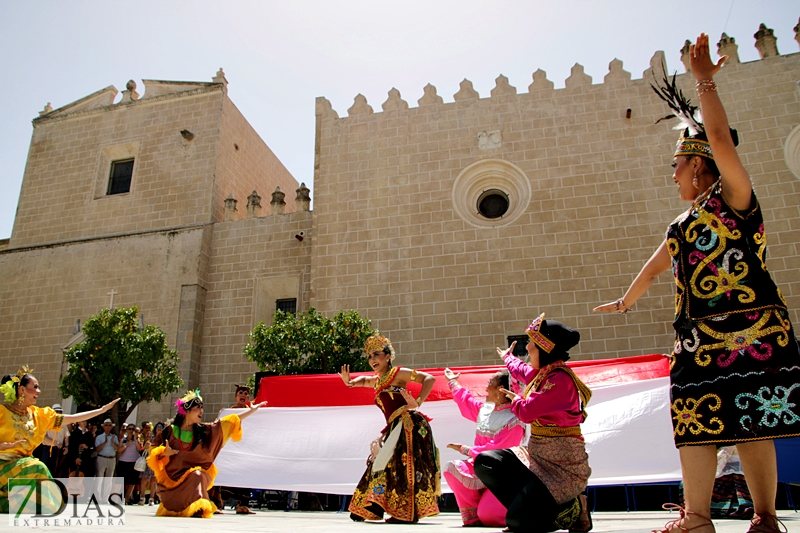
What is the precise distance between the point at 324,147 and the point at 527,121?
4.92 meters

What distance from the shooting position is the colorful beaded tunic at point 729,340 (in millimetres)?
2129

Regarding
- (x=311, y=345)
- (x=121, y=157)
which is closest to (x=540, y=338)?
(x=311, y=345)

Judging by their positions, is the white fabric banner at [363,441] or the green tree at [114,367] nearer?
the white fabric banner at [363,441]

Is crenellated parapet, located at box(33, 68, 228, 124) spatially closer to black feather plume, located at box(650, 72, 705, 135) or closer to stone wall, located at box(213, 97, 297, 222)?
stone wall, located at box(213, 97, 297, 222)

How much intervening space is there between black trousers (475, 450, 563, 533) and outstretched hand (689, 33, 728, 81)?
81.2 inches

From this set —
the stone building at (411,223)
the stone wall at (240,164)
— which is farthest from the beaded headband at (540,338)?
the stone wall at (240,164)

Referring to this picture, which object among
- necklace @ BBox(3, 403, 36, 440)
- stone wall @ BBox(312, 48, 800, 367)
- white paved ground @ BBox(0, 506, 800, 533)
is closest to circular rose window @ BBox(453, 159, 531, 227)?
stone wall @ BBox(312, 48, 800, 367)

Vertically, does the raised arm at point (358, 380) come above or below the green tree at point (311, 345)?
below

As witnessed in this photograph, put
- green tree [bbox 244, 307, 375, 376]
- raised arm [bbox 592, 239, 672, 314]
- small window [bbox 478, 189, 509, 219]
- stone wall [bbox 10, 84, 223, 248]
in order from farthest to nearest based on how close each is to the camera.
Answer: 1. stone wall [bbox 10, 84, 223, 248]
2. small window [bbox 478, 189, 509, 219]
3. green tree [bbox 244, 307, 375, 376]
4. raised arm [bbox 592, 239, 672, 314]

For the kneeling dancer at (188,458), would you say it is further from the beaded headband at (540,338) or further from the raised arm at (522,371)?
the beaded headband at (540,338)

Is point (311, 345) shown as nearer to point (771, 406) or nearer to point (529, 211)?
point (529, 211)

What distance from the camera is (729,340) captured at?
222 centimetres

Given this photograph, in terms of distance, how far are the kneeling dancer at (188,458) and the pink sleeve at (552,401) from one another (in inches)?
141

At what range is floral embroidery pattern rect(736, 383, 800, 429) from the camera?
6.82 ft
